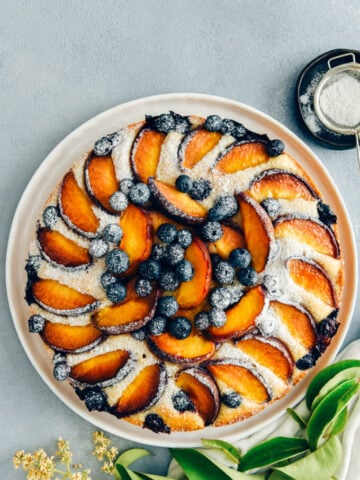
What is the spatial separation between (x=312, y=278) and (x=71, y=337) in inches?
38.6

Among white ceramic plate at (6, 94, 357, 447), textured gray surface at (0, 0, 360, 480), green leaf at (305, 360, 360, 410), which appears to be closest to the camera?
green leaf at (305, 360, 360, 410)

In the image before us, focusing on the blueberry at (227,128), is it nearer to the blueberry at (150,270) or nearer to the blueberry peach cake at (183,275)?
the blueberry peach cake at (183,275)

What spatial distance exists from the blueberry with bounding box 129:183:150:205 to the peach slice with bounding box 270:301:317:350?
639 mm

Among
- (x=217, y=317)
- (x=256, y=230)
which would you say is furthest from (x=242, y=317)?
(x=256, y=230)

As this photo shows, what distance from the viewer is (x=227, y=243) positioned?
2.22m

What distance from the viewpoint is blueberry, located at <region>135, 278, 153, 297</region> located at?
7.10 ft

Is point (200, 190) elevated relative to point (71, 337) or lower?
elevated

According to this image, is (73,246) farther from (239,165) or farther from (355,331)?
(355,331)

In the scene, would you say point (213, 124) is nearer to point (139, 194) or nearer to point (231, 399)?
point (139, 194)

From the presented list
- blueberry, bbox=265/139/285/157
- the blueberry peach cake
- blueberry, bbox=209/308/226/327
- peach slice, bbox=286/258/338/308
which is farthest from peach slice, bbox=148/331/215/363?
blueberry, bbox=265/139/285/157

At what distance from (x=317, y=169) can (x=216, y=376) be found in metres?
1.05

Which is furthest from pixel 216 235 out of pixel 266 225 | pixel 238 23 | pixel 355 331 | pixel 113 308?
pixel 238 23

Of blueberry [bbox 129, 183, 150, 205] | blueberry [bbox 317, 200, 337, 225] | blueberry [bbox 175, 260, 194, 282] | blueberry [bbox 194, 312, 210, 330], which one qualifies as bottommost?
blueberry [bbox 194, 312, 210, 330]

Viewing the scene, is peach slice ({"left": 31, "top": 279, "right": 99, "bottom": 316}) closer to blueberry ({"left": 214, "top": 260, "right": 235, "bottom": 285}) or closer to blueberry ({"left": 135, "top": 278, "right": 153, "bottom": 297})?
blueberry ({"left": 135, "top": 278, "right": 153, "bottom": 297})
